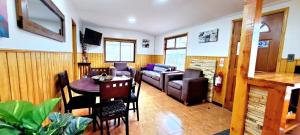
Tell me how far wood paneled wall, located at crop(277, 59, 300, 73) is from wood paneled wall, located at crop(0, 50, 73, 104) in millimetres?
3405

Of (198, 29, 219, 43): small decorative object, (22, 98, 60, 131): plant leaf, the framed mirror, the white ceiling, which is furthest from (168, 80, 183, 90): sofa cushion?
(22, 98, 60, 131): plant leaf

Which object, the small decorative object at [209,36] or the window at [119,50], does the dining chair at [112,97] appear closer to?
the small decorative object at [209,36]

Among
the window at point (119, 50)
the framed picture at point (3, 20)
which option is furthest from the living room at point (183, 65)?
the window at point (119, 50)

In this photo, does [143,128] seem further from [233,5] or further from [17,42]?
[233,5]

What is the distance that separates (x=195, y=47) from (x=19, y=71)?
395cm

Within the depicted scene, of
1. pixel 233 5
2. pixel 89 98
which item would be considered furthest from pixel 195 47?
pixel 89 98

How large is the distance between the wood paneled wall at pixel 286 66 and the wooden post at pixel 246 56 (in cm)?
147

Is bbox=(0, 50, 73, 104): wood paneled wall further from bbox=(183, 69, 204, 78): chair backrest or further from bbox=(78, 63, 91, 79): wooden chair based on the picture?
bbox=(183, 69, 204, 78): chair backrest

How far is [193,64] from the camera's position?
404 centimetres

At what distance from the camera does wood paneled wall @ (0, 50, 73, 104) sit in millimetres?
921

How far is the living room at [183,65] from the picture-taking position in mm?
1070

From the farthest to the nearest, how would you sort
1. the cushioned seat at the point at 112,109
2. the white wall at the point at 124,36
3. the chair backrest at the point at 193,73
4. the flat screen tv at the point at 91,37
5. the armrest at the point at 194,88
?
the white wall at the point at 124,36, the flat screen tv at the point at 91,37, the chair backrest at the point at 193,73, the armrest at the point at 194,88, the cushioned seat at the point at 112,109

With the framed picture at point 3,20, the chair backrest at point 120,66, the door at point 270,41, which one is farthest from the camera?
the chair backrest at point 120,66

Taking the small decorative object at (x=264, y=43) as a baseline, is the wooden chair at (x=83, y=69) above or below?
below
